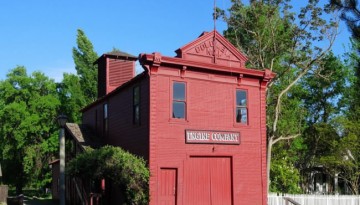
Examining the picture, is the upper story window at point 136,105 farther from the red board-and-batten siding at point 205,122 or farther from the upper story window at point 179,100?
the upper story window at point 179,100

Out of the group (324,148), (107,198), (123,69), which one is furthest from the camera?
(324,148)

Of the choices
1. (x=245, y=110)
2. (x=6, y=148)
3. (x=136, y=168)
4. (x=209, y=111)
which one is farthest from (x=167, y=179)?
(x=6, y=148)

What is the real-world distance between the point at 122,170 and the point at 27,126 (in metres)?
26.6

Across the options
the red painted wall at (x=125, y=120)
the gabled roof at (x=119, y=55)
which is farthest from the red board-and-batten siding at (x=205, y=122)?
the gabled roof at (x=119, y=55)

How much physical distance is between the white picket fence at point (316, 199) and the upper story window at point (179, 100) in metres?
7.30

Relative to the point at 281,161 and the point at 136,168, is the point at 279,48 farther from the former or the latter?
the point at 136,168

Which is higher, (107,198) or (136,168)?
(136,168)

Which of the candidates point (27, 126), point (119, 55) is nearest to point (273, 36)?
point (119, 55)

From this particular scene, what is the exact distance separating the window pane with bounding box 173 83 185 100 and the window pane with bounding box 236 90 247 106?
3.05 m

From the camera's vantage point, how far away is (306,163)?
42500 millimetres

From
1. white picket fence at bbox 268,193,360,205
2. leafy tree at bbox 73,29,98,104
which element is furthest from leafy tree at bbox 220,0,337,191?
leafy tree at bbox 73,29,98,104

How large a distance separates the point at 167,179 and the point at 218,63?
6.04m

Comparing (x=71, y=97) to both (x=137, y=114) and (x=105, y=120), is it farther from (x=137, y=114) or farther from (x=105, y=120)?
(x=137, y=114)

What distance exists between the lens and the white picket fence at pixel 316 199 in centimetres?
2441
